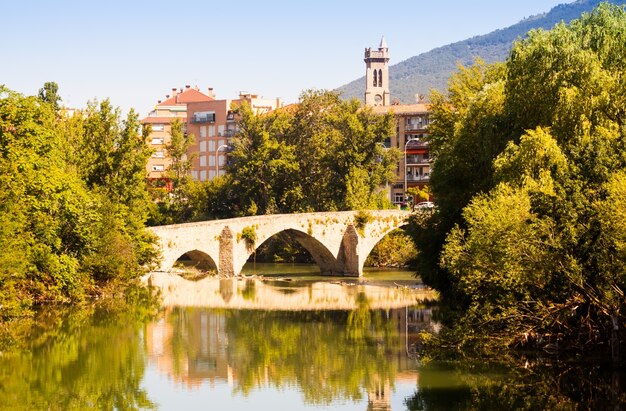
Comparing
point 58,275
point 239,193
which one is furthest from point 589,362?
point 239,193

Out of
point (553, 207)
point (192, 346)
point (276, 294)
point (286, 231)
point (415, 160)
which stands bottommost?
point (192, 346)

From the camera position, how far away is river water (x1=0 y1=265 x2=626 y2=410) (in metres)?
25.4

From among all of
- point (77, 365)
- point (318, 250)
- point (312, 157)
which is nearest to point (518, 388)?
point (77, 365)

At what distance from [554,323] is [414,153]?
69.3 m

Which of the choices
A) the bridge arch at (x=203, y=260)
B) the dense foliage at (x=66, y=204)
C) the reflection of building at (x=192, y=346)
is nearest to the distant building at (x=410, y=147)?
the bridge arch at (x=203, y=260)

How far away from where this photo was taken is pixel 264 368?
97.3ft

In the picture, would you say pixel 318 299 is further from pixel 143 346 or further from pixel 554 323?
pixel 554 323

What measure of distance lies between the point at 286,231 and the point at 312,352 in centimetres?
3069

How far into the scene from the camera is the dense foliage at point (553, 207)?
27.2 metres

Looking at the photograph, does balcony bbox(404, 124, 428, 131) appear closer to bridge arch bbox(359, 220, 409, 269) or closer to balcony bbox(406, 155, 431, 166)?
balcony bbox(406, 155, 431, 166)

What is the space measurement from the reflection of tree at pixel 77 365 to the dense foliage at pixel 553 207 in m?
8.86

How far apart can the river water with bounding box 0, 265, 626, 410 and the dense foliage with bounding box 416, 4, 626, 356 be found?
4.03 ft

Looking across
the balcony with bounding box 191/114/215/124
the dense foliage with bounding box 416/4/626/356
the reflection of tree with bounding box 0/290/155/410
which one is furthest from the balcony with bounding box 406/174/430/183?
the dense foliage with bounding box 416/4/626/356

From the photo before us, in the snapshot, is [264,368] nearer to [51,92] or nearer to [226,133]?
[51,92]
